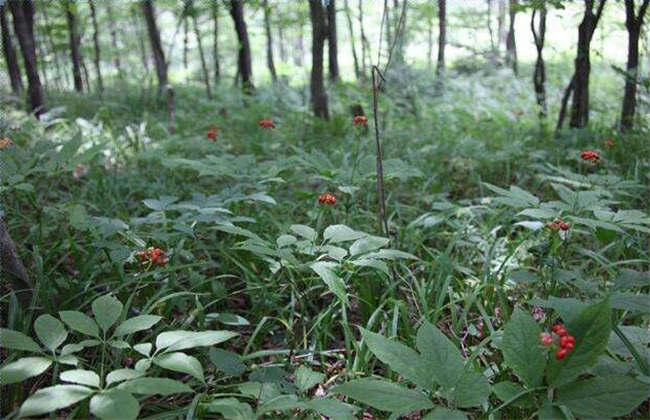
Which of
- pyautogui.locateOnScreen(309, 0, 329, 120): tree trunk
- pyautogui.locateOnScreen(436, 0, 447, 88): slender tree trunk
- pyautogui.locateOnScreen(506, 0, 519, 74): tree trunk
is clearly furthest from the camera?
pyautogui.locateOnScreen(436, 0, 447, 88): slender tree trunk

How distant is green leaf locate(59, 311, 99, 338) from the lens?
3.89 ft

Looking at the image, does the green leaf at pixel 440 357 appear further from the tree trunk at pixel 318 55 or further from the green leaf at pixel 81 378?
the tree trunk at pixel 318 55

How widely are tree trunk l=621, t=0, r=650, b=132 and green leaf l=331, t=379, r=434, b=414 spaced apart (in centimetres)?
342

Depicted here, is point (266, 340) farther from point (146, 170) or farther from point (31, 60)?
point (31, 60)

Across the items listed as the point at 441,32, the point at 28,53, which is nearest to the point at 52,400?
the point at 28,53

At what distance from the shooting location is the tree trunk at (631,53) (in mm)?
3752

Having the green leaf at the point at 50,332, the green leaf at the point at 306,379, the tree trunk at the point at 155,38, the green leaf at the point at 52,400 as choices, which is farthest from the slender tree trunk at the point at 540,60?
the green leaf at the point at 52,400

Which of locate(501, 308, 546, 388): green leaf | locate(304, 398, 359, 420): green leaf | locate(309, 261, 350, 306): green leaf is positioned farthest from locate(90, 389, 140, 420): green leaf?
locate(501, 308, 546, 388): green leaf

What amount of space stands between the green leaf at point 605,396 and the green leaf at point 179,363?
0.79 metres

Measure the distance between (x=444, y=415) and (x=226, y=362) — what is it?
2.38 feet

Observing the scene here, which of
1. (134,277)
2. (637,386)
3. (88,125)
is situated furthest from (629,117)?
(88,125)

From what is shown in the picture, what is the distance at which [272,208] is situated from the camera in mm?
2816

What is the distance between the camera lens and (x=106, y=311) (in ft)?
4.08

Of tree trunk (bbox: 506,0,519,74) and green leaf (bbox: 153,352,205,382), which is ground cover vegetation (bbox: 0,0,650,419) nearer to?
green leaf (bbox: 153,352,205,382)
